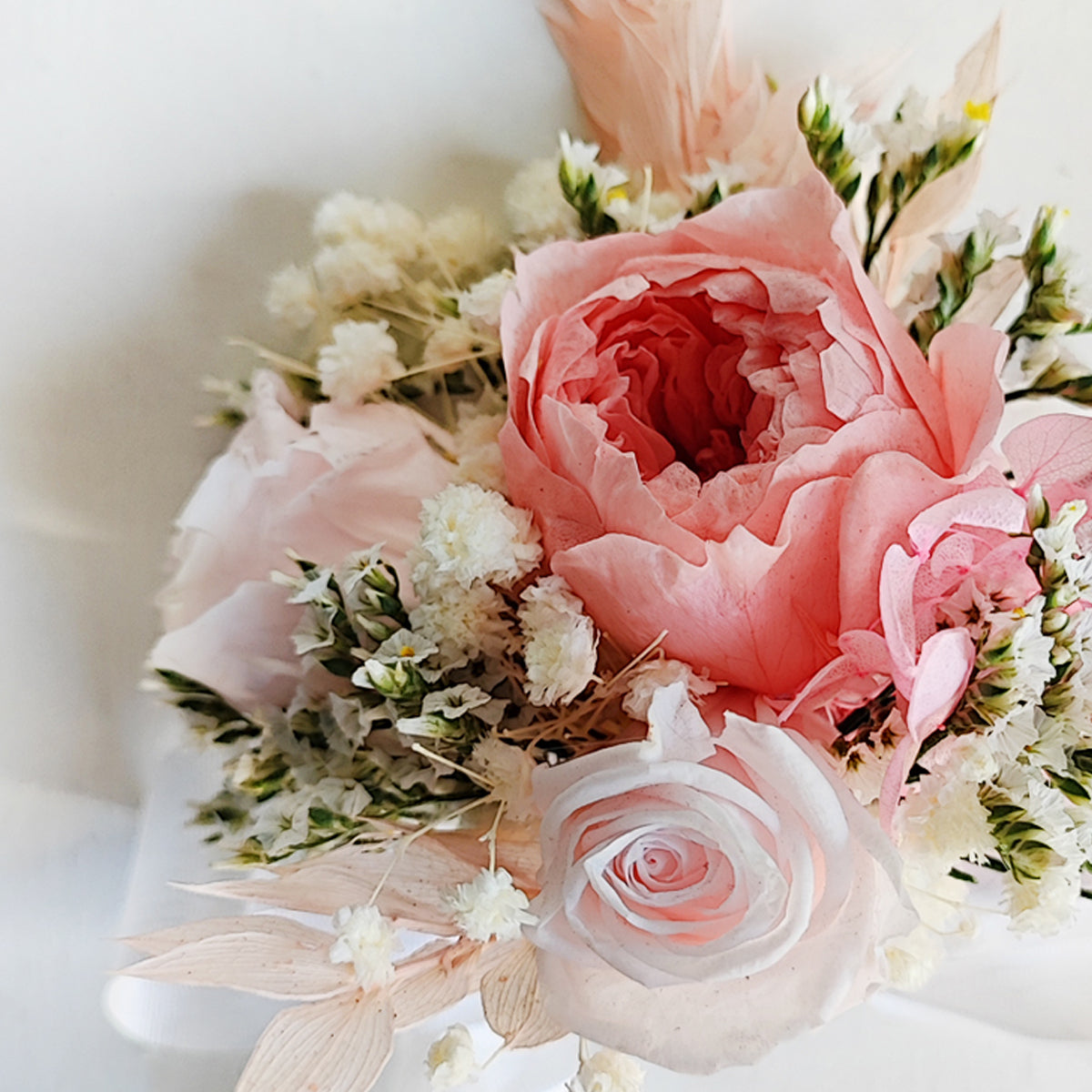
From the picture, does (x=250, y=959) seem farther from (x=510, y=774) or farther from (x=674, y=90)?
(x=674, y=90)

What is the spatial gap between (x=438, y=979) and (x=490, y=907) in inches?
3.5

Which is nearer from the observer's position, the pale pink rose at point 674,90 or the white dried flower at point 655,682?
the white dried flower at point 655,682

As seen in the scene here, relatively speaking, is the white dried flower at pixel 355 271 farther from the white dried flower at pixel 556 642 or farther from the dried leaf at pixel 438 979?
the dried leaf at pixel 438 979

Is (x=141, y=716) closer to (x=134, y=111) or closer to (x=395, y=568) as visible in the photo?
(x=395, y=568)

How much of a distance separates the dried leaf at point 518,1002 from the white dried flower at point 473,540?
0.16 metres

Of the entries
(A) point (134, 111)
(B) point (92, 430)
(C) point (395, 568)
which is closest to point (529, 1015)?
(C) point (395, 568)

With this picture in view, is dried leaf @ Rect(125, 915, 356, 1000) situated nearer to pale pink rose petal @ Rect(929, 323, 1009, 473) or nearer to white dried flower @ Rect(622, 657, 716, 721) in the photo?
white dried flower @ Rect(622, 657, 716, 721)

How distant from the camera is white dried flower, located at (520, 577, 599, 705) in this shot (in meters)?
0.41

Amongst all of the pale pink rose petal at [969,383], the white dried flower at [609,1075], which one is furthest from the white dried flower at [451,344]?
the white dried flower at [609,1075]

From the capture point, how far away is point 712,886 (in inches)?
14.8

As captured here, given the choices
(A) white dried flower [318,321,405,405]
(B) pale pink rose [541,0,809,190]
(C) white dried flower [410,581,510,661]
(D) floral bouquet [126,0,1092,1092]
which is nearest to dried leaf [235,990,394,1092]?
(D) floral bouquet [126,0,1092,1092]

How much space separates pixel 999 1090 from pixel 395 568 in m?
0.51

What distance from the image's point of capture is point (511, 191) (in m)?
0.56

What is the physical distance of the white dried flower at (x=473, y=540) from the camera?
420mm
